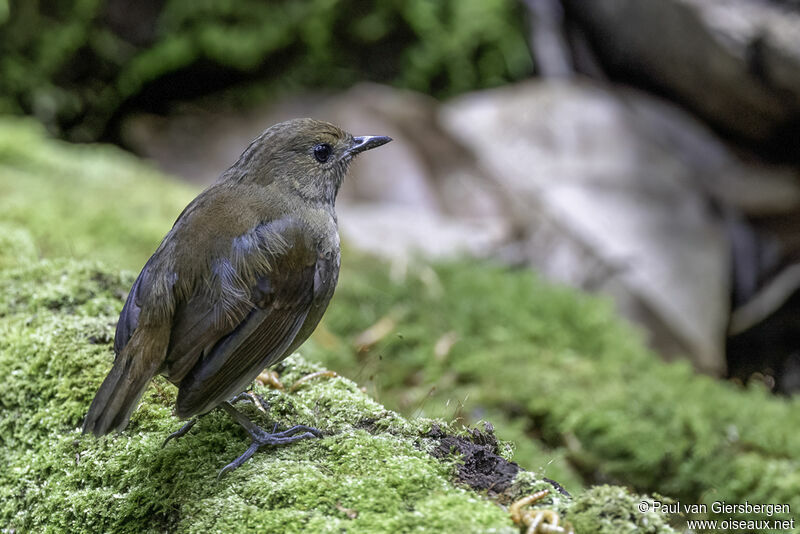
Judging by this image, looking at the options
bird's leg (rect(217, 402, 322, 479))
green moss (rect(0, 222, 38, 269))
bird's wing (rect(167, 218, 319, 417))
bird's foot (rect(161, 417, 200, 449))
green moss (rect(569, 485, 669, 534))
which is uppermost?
green moss (rect(0, 222, 38, 269))

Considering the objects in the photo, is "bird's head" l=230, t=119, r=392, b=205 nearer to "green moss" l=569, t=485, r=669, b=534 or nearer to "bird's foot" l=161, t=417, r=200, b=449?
"bird's foot" l=161, t=417, r=200, b=449

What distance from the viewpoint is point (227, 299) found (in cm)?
245

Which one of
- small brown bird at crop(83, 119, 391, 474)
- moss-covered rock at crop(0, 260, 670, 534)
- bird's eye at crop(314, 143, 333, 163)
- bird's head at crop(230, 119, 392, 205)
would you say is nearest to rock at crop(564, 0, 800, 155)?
bird's head at crop(230, 119, 392, 205)

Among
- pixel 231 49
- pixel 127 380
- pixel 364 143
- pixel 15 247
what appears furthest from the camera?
pixel 231 49

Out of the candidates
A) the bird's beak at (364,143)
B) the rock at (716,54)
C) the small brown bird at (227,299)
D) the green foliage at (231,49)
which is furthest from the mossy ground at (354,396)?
the rock at (716,54)

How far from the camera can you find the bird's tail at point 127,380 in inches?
84.7

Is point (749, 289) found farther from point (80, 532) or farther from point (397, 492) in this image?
point (80, 532)

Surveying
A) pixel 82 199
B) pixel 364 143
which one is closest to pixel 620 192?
pixel 364 143

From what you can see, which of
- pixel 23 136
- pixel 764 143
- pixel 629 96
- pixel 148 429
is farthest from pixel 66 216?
pixel 764 143

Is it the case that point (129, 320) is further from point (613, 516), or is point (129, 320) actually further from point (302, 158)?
point (613, 516)

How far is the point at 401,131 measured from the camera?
23.8ft

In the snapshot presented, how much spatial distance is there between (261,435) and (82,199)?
3.43 m

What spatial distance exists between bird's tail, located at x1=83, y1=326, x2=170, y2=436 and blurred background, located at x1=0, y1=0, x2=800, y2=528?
221 cm

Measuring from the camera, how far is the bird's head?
2904mm
